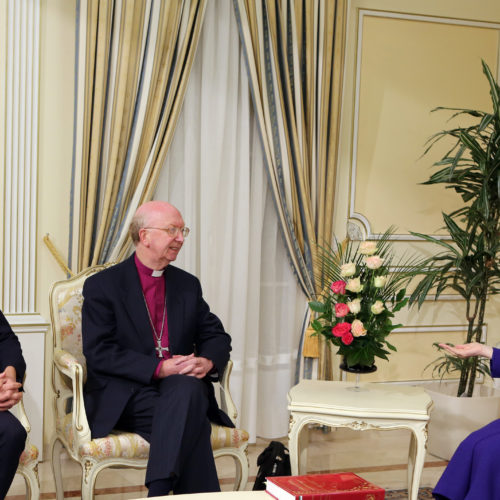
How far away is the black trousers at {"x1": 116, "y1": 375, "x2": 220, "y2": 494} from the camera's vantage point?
2.82m

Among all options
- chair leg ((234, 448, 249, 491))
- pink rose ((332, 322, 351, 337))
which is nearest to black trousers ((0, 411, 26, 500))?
chair leg ((234, 448, 249, 491))

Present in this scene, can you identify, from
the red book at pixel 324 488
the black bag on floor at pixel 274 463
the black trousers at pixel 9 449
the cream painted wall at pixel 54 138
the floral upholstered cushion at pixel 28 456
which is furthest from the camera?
the cream painted wall at pixel 54 138

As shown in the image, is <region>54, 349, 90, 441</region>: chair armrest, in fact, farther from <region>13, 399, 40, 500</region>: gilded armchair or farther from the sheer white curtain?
the sheer white curtain

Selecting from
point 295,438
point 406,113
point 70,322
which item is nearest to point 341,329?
point 295,438

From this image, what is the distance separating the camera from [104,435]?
295 centimetres

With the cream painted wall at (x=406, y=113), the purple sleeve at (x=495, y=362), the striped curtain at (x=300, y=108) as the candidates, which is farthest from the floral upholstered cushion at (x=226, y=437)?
the cream painted wall at (x=406, y=113)

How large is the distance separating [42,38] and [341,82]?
1883 mm

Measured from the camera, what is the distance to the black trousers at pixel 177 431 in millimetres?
2822

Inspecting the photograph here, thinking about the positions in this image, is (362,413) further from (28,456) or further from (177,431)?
(28,456)

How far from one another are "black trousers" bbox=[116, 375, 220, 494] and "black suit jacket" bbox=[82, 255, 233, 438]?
0.31 ft

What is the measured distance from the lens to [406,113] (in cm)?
488

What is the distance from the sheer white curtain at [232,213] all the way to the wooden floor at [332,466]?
41 cm

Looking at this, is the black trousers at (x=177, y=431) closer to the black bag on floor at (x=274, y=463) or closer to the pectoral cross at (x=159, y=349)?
the pectoral cross at (x=159, y=349)

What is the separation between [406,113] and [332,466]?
2.40 m
